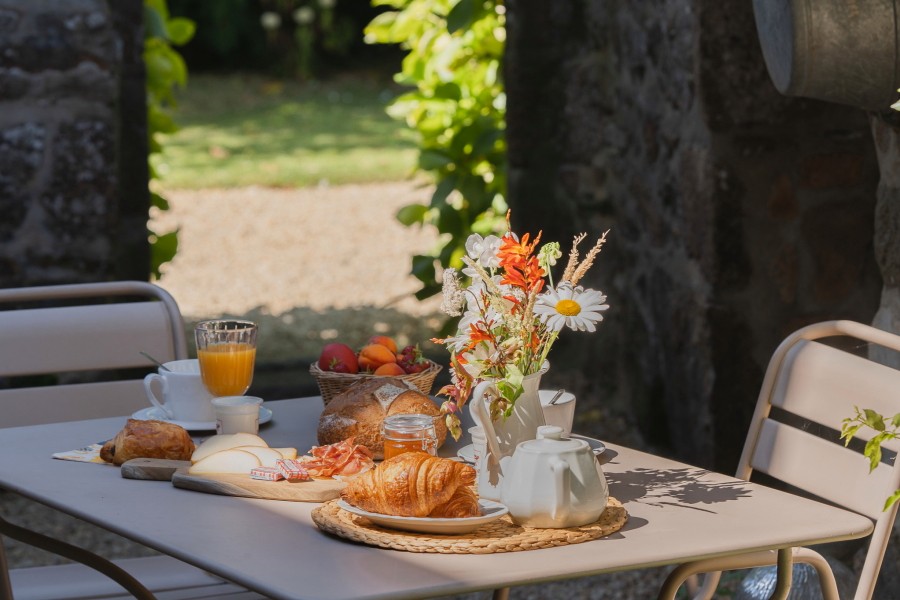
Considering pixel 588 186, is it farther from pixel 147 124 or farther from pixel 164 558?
pixel 164 558

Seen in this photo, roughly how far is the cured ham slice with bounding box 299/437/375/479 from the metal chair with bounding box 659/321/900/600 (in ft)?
1.32

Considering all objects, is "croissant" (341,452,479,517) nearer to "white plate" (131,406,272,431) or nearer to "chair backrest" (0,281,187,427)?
"white plate" (131,406,272,431)

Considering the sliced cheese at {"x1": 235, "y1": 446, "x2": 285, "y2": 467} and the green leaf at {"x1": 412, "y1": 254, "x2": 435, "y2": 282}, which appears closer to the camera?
the sliced cheese at {"x1": 235, "y1": 446, "x2": 285, "y2": 467}

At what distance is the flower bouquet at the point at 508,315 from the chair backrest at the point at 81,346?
0.80 meters

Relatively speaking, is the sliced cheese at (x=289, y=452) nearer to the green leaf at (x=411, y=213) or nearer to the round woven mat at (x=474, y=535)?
the round woven mat at (x=474, y=535)

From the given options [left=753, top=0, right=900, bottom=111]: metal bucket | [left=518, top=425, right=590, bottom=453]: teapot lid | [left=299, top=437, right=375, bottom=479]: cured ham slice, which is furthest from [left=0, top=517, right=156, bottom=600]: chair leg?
[left=753, top=0, right=900, bottom=111]: metal bucket

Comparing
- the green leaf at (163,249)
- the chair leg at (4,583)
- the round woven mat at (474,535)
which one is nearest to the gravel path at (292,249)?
the green leaf at (163,249)

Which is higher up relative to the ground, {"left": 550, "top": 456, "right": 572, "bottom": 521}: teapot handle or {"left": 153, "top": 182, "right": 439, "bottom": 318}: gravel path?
{"left": 550, "top": 456, "right": 572, "bottom": 521}: teapot handle

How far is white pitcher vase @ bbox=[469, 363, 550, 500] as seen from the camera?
1599 mm

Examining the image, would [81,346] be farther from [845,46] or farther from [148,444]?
[845,46]

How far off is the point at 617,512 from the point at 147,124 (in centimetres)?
239

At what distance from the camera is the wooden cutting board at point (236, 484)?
1.63m

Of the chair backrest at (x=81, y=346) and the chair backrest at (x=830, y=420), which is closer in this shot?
the chair backrest at (x=830, y=420)

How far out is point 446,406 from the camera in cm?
165
